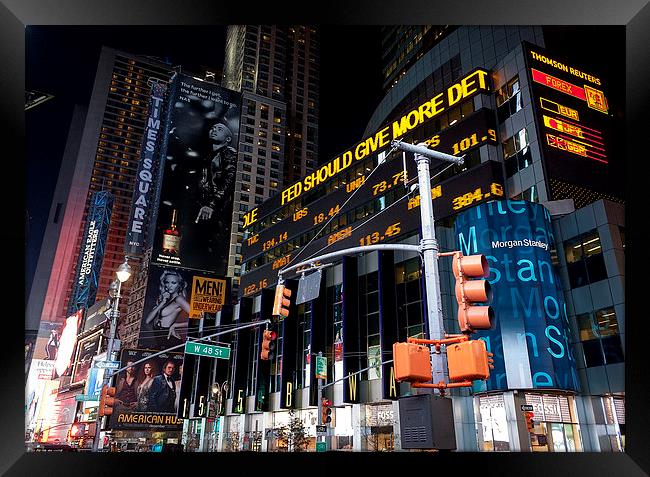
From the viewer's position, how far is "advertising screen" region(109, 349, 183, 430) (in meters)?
80.7

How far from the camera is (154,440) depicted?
92375 millimetres

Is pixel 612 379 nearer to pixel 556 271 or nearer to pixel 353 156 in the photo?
pixel 556 271

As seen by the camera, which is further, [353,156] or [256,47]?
[256,47]

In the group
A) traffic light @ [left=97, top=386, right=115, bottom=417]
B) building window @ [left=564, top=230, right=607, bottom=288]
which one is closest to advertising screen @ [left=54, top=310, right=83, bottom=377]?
traffic light @ [left=97, top=386, right=115, bottom=417]

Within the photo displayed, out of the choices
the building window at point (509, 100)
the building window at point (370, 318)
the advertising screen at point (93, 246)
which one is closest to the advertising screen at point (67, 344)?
the advertising screen at point (93, 246)

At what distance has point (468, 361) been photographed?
271 inches

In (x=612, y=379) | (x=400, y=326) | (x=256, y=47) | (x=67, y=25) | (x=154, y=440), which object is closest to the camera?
(x=67, y=25)

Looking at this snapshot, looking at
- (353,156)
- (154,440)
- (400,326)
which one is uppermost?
(353,156)

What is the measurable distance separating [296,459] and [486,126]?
1575 inches

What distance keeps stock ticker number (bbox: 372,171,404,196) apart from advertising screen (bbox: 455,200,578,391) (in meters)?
11.1

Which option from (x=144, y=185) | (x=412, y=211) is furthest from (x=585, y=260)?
(x=144, y=185)

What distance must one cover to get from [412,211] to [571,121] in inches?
572
